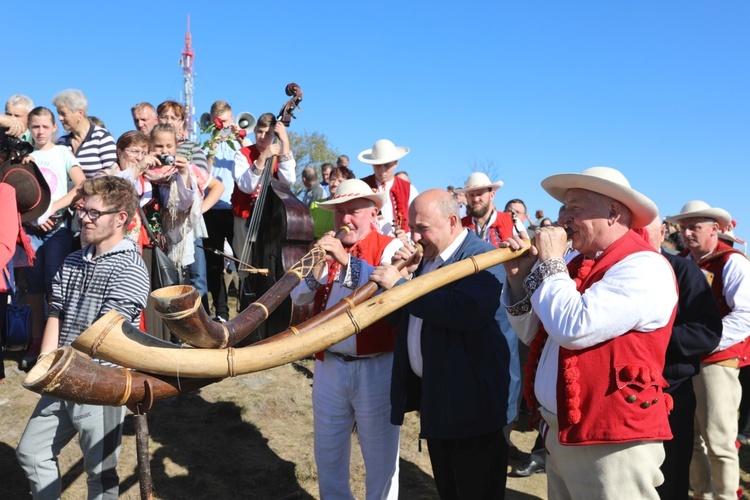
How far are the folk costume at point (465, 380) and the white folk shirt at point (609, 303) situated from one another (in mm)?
700

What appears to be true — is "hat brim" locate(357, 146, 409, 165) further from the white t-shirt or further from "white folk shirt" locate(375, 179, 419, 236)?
the white t-shirt

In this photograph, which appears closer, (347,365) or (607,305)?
(607,305)

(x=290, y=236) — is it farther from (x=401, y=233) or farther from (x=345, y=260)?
(x=345, y=260)

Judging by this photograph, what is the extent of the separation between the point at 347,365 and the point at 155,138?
328 centimetres

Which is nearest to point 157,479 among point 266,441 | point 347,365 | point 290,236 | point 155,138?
point 266,441

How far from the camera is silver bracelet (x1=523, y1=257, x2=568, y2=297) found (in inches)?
116

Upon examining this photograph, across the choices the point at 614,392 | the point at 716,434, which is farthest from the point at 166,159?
the point at 716,434

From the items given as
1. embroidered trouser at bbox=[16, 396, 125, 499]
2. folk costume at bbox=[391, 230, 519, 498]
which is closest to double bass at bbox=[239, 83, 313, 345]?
embroidered trouser at bbox=[16, 396, 125, 499]

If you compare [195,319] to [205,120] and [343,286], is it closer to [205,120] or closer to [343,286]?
[343,286]

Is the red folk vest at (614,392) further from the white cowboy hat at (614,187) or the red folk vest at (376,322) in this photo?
the red folk vest at (376,322)

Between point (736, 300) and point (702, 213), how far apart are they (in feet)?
2.57

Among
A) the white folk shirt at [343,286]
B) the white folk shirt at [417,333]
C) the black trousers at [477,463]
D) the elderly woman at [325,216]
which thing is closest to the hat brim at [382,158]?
the elderly woman at [325,216]

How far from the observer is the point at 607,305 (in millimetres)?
2756

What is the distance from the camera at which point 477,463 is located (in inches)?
148
